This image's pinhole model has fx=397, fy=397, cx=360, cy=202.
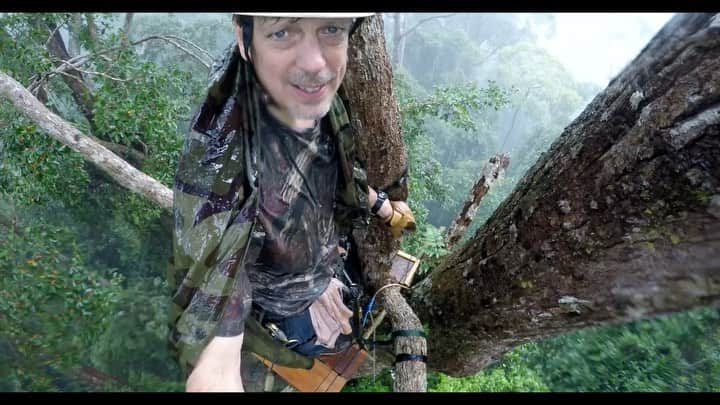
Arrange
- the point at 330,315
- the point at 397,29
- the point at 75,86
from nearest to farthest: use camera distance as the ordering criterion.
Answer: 1. the point at 330,315
2. the point at 75,86
3. the point at 397,29

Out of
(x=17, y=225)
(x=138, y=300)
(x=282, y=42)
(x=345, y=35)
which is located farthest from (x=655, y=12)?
(x=17, y=225)

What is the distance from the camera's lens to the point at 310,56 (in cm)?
83

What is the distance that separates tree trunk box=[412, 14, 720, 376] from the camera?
696mm

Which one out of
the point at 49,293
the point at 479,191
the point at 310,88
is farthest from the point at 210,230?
the point at 49,293

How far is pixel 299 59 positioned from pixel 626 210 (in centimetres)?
A: 75

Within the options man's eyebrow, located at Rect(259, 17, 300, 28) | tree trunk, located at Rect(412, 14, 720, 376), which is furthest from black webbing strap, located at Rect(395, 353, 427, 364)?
man's eyebrow, located at Rect(259, 17, 300, 28)

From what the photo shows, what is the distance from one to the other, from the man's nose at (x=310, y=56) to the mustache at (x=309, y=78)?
12mm

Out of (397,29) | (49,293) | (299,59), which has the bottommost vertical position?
(49,293)

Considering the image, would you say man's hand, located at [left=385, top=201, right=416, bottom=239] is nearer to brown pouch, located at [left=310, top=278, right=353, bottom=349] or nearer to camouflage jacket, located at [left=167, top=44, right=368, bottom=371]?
brown pouch, located at [left=310, top=278, right=353, bottom=349]

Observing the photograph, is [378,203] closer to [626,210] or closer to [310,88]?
[310,88]

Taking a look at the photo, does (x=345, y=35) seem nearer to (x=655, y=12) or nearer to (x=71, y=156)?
(x=655, y=12)

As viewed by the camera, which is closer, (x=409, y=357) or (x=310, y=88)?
(x=310, y=88)

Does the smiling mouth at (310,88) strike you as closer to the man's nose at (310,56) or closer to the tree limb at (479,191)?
the man's nose at (310,56)

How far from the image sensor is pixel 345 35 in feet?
2.81
